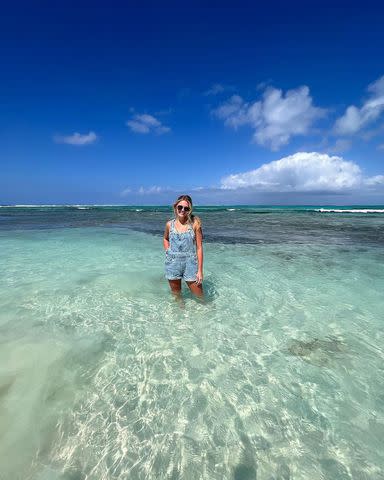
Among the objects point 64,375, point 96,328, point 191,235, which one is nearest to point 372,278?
point 191,235

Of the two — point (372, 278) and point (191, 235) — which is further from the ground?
point (191, 235)

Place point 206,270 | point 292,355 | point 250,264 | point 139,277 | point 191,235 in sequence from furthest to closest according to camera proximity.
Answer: point 250,264, point 206,270, point 139,277, point 191,235, point 292,355

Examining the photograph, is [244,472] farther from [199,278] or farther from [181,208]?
[181,208]

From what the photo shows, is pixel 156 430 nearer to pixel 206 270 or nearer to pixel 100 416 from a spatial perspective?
pixel 100 416

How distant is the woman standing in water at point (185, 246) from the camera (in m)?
5.48

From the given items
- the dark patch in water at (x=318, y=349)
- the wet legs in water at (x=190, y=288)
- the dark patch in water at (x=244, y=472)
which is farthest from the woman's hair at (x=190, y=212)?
the dark patch in water at (x=244, y=472)

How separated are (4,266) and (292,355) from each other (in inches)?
377

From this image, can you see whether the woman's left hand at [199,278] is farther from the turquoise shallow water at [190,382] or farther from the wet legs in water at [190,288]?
the turquoise shallow water at [190,382]

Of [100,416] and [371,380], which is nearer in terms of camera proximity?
[100,416]

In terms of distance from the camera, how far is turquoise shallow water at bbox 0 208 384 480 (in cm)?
259

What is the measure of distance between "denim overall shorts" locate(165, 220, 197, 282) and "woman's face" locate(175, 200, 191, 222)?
0.25m

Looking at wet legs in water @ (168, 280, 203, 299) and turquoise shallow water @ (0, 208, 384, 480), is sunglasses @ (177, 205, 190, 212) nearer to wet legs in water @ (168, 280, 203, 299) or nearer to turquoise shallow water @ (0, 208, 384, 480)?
wet legs in water @ (168, 280, 203, 299)

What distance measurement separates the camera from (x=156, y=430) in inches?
114

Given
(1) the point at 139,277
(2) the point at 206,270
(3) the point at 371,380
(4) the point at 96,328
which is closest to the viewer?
(3) the point at 371,380
